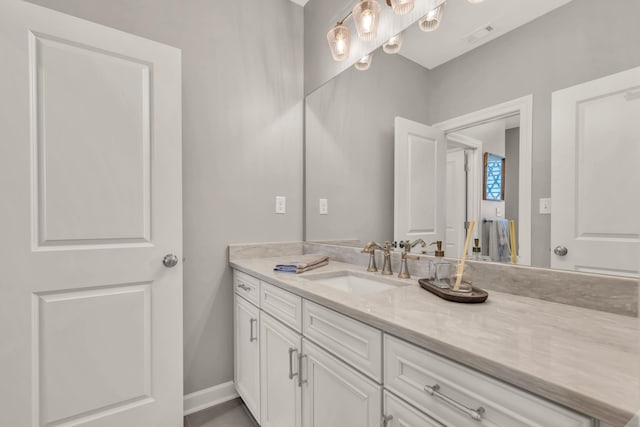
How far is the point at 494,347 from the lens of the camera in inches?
23.8

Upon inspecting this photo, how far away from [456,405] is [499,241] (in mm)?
681

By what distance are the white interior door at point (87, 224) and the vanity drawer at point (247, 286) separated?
334mm

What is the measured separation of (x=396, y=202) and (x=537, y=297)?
0.77 metres

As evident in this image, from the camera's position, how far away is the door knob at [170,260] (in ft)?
4.75

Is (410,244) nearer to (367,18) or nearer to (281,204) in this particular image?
(281,204)

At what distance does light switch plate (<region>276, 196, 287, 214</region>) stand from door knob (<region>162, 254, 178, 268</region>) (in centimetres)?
74

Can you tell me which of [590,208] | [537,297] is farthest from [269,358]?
[590,208]

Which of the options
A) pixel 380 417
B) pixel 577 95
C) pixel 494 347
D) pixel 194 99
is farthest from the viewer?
pixel 194 99

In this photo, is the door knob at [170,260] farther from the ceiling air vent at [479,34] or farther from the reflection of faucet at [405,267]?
the ceiling air vent at [479,34]

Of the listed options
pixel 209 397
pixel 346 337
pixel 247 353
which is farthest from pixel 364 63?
pixel 209 397

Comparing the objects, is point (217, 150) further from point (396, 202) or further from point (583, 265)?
point (583, 265)

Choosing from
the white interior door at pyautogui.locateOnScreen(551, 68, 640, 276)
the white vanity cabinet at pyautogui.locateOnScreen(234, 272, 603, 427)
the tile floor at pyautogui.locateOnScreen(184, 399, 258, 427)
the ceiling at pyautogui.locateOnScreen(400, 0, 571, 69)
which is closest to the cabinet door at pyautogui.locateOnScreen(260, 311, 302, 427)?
the white vanity cabinet at pyautogui.locateOnScreen(234, 272, 603, 427)

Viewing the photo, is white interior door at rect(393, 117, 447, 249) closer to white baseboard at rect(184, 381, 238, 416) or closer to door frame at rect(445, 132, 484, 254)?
door frame at rect(445, 132, 484, 254)

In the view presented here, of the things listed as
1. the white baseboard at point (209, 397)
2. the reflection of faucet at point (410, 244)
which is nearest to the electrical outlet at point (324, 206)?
the reflection of faucet at point (410, 244)
